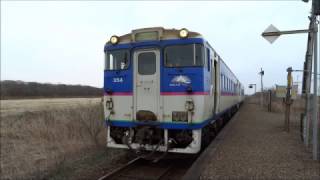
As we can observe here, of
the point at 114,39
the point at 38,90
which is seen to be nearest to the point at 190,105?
the point at 114,39

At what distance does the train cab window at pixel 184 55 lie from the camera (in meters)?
7.42

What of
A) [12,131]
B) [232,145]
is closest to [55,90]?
[12,131]

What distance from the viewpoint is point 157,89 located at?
7711 millimetres

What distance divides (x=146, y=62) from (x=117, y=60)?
790 millimetres

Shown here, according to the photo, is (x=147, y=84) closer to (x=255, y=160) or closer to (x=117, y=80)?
(x=117, y=80)

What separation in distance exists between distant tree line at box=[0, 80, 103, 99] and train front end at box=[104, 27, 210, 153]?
6814cm

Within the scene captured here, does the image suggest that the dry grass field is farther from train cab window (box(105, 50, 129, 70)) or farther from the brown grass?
train cab window (box(105, 50, 129, 70))

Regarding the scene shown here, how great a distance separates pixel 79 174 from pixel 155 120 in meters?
2.21

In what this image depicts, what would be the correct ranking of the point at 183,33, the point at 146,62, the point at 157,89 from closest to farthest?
the point at 183,33 < the point at 157,89 < the point at 146,62

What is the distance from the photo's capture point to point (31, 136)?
59.8 feet

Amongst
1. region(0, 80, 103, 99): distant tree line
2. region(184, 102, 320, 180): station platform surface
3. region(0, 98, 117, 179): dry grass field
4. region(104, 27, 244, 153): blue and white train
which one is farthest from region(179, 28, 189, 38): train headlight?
region(0, 80, 103, 99): distant tree line

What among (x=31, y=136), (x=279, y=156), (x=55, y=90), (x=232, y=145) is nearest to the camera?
(x=279, y=156)

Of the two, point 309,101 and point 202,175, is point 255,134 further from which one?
point 202,175

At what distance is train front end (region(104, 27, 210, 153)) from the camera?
739cm
